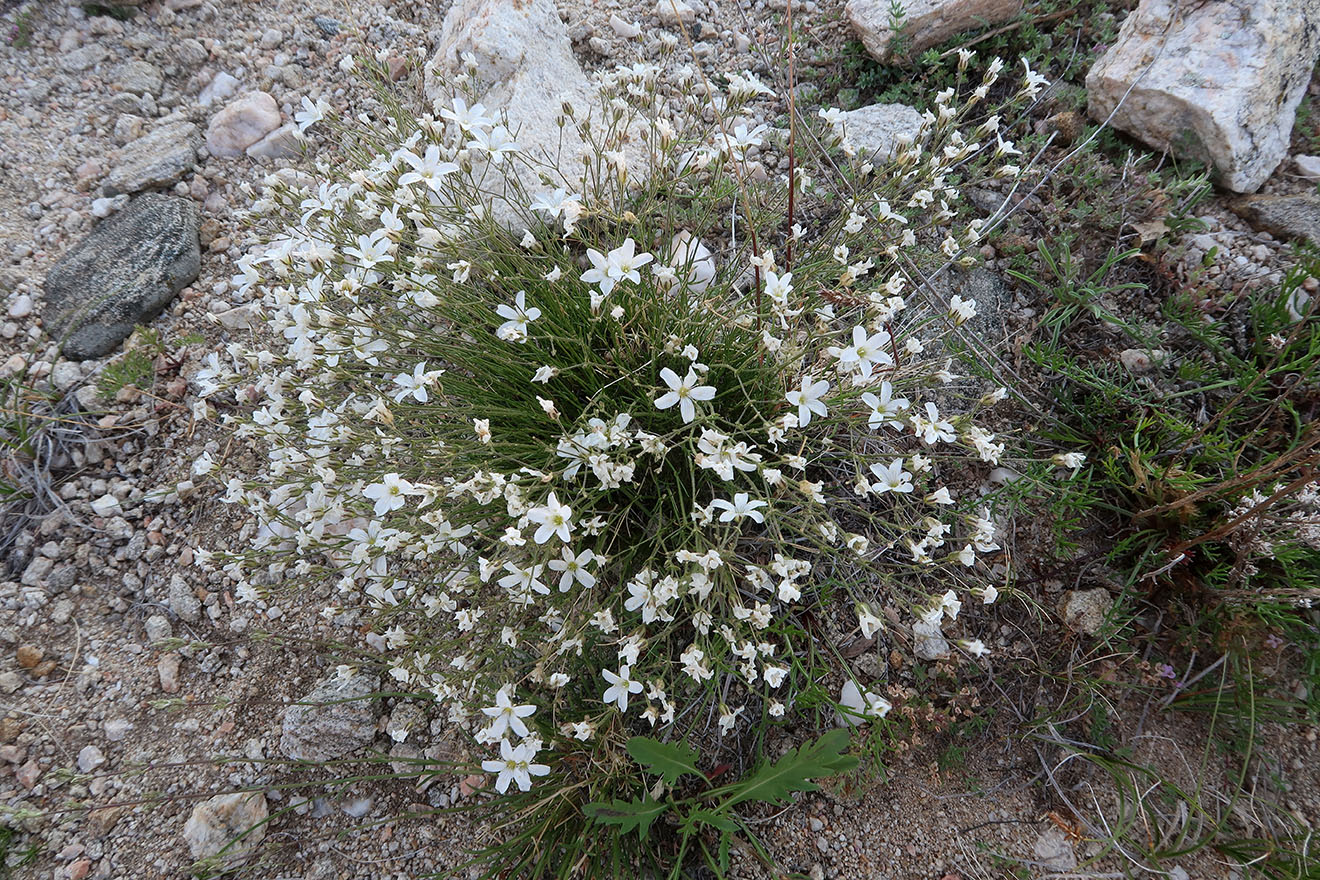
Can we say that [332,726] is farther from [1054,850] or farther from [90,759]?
[1054,850]

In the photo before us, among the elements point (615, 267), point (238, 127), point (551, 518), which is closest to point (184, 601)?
point (551, 518)

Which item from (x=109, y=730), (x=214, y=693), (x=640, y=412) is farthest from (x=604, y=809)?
(x=109, y=730)

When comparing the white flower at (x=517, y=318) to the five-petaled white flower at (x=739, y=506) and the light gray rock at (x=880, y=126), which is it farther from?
the light gray rock at (x=880, y=126)

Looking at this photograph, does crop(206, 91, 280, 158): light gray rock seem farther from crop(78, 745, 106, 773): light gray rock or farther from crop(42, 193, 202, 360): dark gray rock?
crop(78, 745, 106, 773): light gray rock

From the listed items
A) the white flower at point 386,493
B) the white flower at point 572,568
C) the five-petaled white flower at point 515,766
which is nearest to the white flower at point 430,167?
the white flower at point 386,493

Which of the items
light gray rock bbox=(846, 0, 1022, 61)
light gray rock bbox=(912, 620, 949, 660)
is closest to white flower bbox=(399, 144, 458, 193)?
light gray rock bbox=(912, 620, 949, 660)
